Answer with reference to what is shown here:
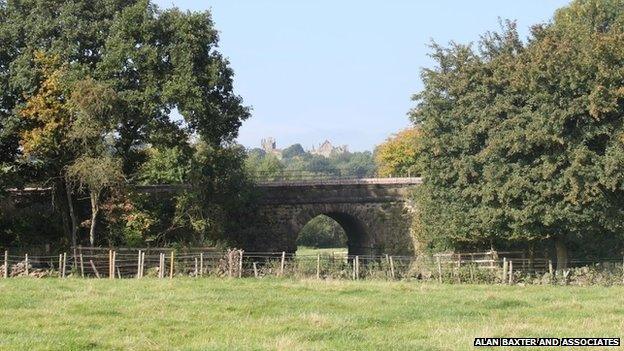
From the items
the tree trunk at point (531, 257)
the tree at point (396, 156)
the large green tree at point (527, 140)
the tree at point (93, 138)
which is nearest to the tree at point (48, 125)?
the tree at point (93, 138)

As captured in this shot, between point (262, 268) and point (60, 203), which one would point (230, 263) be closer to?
point (262, 268)

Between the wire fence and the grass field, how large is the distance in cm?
648

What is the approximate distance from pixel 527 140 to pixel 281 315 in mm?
18143

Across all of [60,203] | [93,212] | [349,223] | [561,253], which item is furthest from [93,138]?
[561,253]

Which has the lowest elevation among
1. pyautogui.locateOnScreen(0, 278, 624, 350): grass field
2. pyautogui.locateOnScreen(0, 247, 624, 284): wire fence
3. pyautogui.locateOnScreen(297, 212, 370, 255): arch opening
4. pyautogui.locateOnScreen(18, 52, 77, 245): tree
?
pyautogui.locateOnScreen(0, 278, 624, 350): grass field

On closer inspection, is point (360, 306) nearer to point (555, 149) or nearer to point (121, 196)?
point (555, 149)

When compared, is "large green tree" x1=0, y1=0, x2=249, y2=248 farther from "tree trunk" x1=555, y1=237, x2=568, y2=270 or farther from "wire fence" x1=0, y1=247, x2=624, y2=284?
"tree trunk" x1=555, y1=237, x2=568, y2=270

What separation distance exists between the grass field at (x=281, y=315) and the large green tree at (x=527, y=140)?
8491 millimetres

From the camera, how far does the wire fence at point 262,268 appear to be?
32.5 meters

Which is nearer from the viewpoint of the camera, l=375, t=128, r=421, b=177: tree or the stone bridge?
the stone bridge

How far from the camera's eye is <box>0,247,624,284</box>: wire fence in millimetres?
32500

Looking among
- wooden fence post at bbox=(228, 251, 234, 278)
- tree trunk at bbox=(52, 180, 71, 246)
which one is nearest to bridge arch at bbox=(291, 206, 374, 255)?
tree trunk at bbox=(52, 180, 71, 246)

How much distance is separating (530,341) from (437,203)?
2285 cm

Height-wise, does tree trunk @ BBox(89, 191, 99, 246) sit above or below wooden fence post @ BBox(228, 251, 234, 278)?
above
